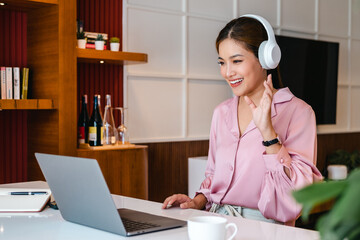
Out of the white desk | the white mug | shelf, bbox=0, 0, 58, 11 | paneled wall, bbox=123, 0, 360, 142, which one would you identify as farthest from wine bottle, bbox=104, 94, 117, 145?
the white mug

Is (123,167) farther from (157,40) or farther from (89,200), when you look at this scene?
(89,200)

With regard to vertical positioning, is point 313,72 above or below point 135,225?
above

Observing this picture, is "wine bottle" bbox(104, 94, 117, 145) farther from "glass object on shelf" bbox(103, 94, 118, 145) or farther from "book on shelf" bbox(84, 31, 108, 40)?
"book on shelf" bbox(84, 31, 108, 40)

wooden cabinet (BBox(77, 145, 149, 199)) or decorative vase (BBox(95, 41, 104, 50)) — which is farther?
decorative vase (BBox(95, 41, 104, 50))

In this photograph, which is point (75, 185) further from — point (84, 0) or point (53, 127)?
point (84, 0)

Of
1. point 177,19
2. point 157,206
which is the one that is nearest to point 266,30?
point 157,206

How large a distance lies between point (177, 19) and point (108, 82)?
2.93ft

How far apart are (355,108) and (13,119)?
4.19 m

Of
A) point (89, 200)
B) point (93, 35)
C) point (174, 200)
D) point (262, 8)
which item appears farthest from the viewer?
point (262, 8)

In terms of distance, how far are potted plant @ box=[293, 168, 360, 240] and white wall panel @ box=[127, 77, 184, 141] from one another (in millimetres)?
3809

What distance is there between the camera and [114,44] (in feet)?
12.5

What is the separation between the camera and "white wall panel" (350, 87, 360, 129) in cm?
616

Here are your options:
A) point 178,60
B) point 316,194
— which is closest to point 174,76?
point 178,60

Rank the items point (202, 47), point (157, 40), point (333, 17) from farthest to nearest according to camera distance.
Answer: point (333, 17) → point (202, 47) → point (157, 40)
